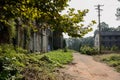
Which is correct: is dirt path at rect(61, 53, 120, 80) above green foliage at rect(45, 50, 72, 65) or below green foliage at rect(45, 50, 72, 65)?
below

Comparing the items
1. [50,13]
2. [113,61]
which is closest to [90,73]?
[113,61]

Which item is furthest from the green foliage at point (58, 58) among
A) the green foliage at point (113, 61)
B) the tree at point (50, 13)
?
the tree at point (50, 13)

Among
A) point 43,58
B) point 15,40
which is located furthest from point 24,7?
point 15,40

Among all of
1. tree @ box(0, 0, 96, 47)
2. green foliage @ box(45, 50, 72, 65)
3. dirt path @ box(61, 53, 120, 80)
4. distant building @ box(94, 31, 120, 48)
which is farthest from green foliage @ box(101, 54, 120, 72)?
distant building @ box(94, 31, 120, 48)

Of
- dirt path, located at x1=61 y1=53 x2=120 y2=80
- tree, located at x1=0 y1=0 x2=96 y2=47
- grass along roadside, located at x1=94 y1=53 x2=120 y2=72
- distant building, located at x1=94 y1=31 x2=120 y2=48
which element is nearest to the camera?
tree, located at x1=0 y1=0 x2=96 y2=47

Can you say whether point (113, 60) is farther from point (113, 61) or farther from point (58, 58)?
point (58, 58)

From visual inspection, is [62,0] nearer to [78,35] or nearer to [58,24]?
[58,24]

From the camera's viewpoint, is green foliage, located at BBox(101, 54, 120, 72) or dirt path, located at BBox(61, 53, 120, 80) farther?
green foliage, located at BBox(101, 54, 120, 72)

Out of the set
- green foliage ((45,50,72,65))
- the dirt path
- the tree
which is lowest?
the dirt path

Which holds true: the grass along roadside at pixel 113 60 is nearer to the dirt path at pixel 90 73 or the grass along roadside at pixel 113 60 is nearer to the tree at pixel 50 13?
the dirt path at pixel 90 73

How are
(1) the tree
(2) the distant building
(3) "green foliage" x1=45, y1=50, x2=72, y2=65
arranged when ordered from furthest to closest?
1. (2) the distant building
2. (3) "green foliage" x1=45, y1=50, x2=72, y2=65
3. (1) the tree

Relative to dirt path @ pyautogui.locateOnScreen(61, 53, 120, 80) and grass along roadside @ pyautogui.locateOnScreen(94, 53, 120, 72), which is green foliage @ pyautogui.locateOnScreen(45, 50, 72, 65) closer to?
dirt path @ pyautogui.locateOnScreen(61, 53, 120, 80)

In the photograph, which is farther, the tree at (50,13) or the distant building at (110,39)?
the distant building at (110,39)

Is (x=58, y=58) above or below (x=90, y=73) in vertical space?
above
